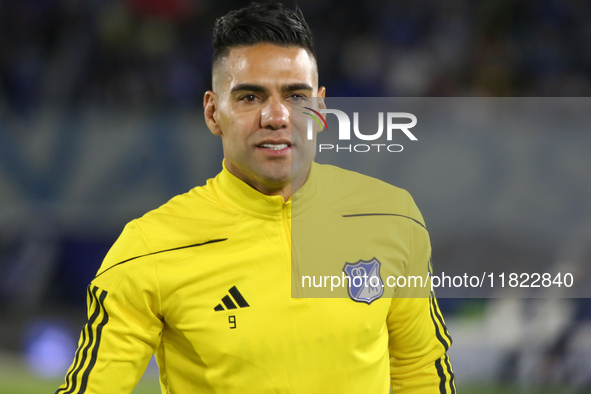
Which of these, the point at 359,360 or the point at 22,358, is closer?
the point at 359,360

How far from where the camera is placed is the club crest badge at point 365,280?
4.80ft

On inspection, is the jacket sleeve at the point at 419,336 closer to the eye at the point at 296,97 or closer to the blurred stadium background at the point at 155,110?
the eye at the point at 296,97

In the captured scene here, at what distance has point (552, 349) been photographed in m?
3.34

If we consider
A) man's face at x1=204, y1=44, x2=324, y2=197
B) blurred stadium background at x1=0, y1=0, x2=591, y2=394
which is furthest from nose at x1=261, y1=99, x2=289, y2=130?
blurred stadium background at x1=0, y1=0, x2=591, y2=394

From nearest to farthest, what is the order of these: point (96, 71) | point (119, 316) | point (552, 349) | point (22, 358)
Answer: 1. point (119, 316)
2. point (552, 349)
3. point (22, 358)
4. point (96, 71)

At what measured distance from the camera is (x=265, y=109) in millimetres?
1411

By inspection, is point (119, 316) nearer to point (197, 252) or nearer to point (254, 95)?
point (197, 252)

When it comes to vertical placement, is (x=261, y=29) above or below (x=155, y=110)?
below

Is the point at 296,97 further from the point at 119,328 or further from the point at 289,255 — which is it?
the point at 119,328

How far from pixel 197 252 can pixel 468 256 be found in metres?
0.76

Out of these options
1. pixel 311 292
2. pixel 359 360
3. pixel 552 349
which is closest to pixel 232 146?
pixel 311 292

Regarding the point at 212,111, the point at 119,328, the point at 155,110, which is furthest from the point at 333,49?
the point at 119,328

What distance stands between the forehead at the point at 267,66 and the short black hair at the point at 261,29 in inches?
0.7

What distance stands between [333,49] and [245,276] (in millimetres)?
3589
